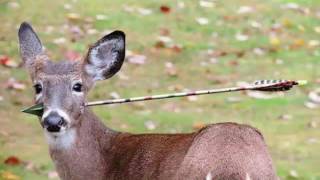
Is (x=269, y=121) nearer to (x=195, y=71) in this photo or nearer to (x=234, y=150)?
(x=195, y=71)

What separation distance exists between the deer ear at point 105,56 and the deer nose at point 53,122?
58cm

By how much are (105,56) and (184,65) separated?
24.1 ft

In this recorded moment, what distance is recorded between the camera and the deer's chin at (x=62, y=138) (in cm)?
591

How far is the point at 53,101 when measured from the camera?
229 inches

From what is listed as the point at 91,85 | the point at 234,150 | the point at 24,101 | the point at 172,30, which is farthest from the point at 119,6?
the point at 234,150

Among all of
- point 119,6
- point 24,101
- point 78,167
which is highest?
point 78,167

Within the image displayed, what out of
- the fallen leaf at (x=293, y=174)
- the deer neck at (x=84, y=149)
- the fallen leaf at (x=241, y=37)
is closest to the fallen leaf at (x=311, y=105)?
the fallen leaf at (x=293, y=174)

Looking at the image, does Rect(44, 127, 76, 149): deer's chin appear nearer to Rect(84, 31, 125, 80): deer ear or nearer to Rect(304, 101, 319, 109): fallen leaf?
Rect(84, 31, 125, 80): deer ear

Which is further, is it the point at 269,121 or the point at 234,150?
the point at 269,121

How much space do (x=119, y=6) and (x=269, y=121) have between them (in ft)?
19.1

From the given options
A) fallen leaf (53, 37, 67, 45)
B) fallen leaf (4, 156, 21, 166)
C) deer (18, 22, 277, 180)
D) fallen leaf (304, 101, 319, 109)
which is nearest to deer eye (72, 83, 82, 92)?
deer (18, 22, 277, 180)

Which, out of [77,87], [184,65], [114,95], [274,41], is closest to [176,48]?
[184,65]

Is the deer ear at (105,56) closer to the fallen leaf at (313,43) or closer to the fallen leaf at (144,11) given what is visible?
the fallen leaf at (313,43)

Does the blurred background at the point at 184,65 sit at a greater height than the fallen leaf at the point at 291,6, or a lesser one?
greater
